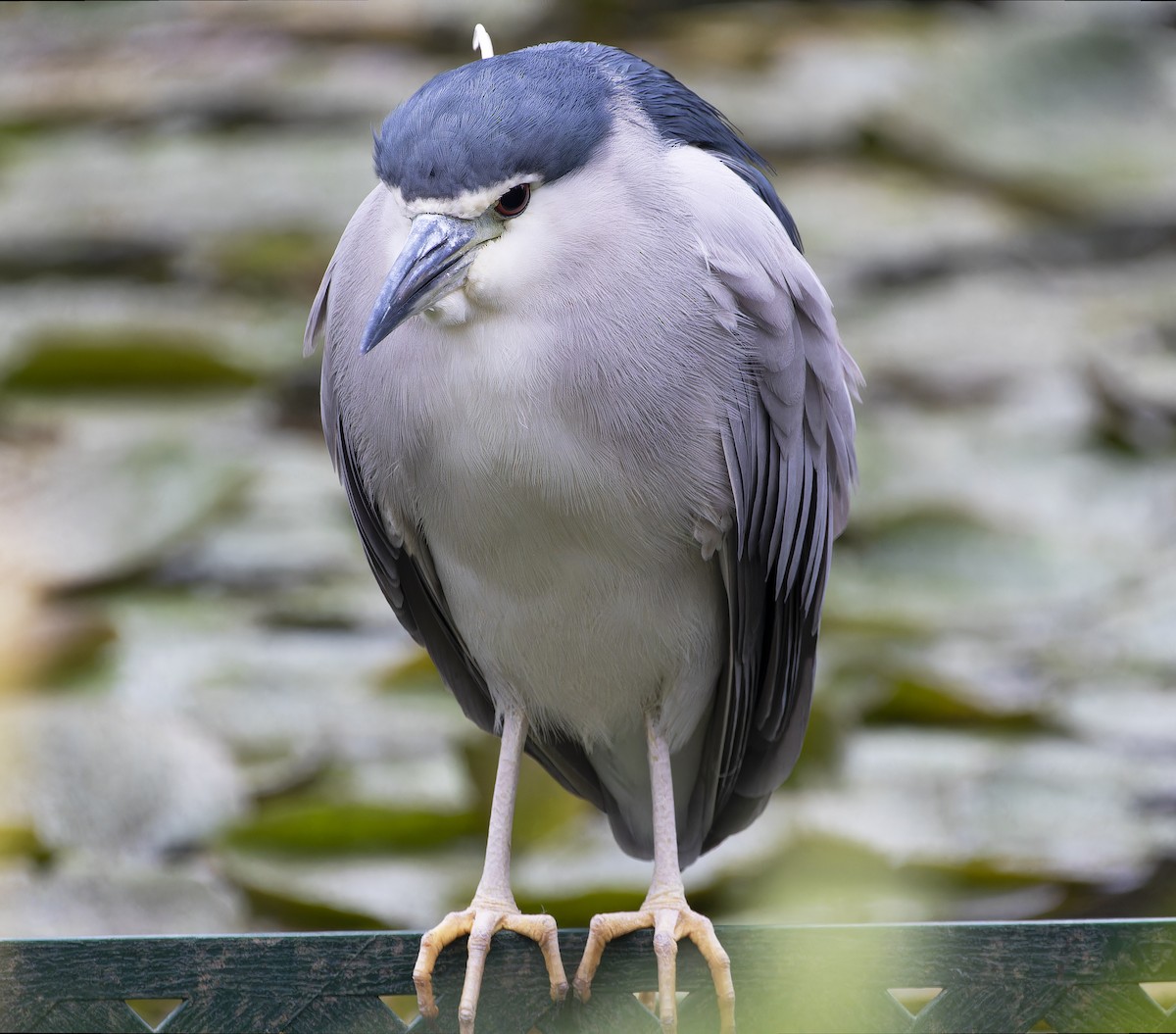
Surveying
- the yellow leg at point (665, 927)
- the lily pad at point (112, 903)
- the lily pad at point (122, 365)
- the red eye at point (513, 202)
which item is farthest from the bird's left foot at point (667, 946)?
the lily pad at point (122, 365)

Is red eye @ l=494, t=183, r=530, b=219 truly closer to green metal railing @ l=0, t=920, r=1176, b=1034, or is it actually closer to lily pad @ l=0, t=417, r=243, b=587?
green metal railing @ l=0, t=920, r=1176, b=1034

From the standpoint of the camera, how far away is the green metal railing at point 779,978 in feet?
3.92

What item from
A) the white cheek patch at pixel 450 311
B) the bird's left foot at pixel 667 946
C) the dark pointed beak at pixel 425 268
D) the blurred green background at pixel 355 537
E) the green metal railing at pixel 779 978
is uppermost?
the dark pointed beak at pixel 425 268

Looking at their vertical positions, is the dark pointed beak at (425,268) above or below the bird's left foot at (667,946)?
above

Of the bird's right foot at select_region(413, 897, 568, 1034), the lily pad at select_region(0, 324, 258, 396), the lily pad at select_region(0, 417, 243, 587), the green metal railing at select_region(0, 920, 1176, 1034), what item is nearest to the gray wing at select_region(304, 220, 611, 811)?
the bird's right foot at select_region(413, 897, 568, 1034)

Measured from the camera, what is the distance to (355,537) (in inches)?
95.3

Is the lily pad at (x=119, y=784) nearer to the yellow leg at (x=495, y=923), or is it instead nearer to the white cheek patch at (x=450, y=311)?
the yellow leg at (x=495, y=923)

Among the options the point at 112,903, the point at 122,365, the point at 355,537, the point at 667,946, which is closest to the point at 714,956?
the point at 667,946

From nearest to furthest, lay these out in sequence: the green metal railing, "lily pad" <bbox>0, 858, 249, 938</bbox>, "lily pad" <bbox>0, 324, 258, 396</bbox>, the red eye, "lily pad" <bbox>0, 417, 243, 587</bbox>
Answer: the green metal railing < the red eye < "lily pad" <bbox>0, 858, 249, 938</bbox> < "lily pad" <bbox>0, 417, 243, 587</bbox> < "lily pad" <bbox>0, 324, 258, 396</bbox>

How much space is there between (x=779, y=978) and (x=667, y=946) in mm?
178

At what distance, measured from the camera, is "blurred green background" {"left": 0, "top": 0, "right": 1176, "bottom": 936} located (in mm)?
1808

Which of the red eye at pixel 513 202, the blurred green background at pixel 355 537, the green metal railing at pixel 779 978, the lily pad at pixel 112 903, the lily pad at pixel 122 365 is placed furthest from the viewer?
the lily pad at pixel 122 365

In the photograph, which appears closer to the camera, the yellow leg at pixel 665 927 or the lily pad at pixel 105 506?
the yellow leg at pixel 665 927

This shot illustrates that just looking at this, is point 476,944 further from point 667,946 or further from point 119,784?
point 119,784
